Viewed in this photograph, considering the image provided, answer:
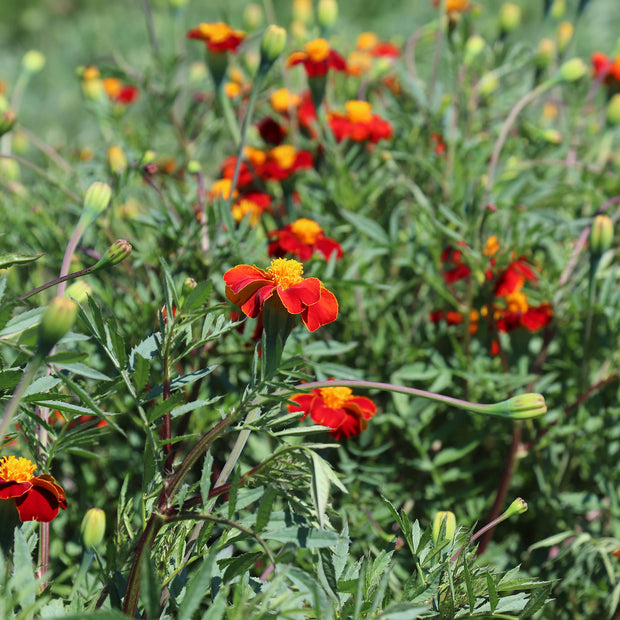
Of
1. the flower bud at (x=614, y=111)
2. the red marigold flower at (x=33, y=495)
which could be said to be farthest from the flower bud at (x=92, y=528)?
the flower bud at (x=614, y=111)

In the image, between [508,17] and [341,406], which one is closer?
[341,406]

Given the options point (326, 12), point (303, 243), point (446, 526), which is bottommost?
point (446, 526)

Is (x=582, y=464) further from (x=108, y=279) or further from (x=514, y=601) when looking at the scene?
(x=108, y=279)

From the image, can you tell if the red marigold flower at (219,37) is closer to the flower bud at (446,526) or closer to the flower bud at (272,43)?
the flower bud at (272,43)

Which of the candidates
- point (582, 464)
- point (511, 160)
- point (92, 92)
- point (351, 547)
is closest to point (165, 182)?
point (92, 92)

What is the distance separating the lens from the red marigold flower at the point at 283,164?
1.19 m

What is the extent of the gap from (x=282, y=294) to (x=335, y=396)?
26 centimetres

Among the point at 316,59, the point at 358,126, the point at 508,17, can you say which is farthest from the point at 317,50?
the point at 508,17

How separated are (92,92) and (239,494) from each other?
1.10 m

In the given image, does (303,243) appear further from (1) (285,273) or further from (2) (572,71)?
(2) (572,71)

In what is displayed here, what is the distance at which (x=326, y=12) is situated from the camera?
1306 mm

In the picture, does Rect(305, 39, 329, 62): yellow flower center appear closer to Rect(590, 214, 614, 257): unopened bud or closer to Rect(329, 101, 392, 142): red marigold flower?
Rect(329, 101, 392, 142): red marigold flower

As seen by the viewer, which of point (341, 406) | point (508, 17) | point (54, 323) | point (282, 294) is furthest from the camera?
point (508, 17)

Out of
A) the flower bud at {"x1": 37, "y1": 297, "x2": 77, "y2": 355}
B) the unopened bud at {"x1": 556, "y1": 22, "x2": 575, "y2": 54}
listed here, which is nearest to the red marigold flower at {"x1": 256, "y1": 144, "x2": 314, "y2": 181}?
the unopened bud at {"x1": 556, "y1": 22, "x2": 575, "y2": 54}
